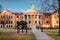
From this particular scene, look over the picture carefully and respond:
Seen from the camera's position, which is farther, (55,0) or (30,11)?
(30,11)

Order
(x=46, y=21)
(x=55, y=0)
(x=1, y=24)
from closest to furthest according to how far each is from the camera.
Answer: (x=55, y=0), (x=1, y=24), (x=46, y=21)

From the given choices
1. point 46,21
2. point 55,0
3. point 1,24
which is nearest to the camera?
point 55,0

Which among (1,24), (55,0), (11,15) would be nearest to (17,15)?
(11,15)

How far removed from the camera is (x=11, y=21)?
139500 mm

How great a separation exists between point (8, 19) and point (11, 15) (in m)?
4.11

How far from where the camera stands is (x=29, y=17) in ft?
474

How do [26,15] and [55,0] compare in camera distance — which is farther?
[26,15]

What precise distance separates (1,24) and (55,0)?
93940 mm

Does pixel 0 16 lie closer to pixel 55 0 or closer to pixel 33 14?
pixel 33 14

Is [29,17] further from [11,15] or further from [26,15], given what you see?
[11,15]

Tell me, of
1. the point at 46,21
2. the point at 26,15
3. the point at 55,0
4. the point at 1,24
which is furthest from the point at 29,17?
the point at 55,0

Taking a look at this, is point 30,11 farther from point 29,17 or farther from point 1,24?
point 1,24

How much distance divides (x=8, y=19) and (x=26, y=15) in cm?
1358

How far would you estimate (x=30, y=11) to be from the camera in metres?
142
